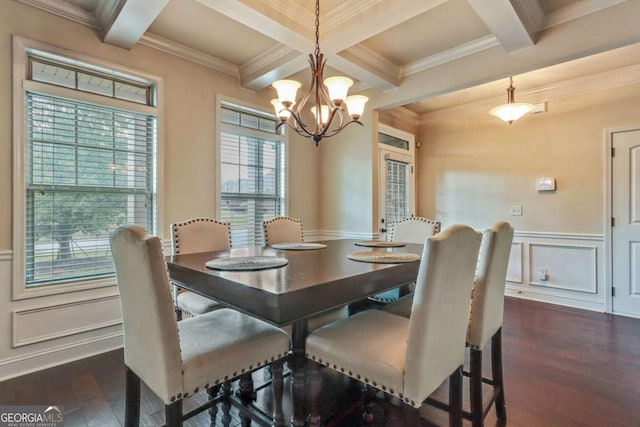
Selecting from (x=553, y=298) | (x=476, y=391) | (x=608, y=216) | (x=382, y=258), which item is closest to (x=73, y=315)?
(x=382, y=258)

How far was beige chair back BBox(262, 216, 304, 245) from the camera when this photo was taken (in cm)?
271

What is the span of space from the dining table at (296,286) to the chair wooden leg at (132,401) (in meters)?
0.41

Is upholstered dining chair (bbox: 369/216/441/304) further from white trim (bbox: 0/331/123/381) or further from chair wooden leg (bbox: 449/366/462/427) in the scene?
white trim (bbox: 0/331/123/381)

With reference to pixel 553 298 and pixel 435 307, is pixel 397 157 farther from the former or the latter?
pixel 435 307

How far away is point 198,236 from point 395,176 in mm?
2997

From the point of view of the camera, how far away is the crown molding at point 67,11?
7.21ft

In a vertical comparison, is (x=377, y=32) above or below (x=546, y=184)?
above

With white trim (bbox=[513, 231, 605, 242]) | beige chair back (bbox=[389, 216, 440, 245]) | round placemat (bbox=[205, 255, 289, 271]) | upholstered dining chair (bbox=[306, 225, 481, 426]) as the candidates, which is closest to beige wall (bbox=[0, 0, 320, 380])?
round placemat (bbox=[205, 255, 289, 271])

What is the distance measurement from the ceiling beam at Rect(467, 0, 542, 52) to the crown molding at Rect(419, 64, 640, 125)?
1591 mm

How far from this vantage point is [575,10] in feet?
7.46

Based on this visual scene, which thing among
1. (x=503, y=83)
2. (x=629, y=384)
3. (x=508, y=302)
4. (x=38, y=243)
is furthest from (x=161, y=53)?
(x=508, y=302)

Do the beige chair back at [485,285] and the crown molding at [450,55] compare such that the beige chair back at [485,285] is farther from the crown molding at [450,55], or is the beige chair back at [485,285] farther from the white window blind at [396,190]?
the white window blind at [396,190]

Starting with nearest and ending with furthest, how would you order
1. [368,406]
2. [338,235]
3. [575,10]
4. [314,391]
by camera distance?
1. [368,406]
2. [314,391]
3. [575,10]
4. [338,235]

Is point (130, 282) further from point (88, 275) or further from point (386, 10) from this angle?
point (386, 10)
